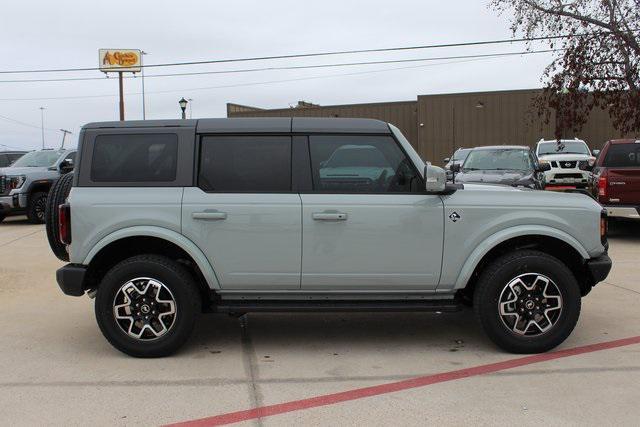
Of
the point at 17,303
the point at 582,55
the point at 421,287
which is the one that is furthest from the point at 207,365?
the point at 582,55

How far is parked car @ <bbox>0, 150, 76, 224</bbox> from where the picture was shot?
13695mm

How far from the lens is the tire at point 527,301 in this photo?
455 centimetres

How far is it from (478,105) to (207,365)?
28.5 meters

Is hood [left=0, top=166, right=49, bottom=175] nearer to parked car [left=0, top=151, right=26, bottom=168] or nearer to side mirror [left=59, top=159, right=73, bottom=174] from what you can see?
side mirror [left=59, top=159, right=73, bottom=174]

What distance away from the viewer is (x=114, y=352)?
4840 mm

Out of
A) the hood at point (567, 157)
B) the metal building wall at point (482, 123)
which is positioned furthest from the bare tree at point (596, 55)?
the metal building wall at point (482, 123)

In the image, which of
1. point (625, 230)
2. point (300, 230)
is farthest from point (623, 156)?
point (300, 230)

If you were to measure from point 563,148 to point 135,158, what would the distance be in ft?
54.0

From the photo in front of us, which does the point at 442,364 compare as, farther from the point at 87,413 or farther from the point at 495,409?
the point at 87,413

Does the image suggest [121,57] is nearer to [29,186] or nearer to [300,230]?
[29,186]

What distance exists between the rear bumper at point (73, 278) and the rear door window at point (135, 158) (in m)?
0.72

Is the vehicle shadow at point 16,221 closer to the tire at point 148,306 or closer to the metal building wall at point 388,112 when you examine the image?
the tire at point 148,306

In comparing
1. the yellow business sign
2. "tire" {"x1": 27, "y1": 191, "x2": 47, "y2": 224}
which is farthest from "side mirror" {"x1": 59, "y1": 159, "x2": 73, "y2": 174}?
the yellow business sign

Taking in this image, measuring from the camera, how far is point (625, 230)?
12625mm
